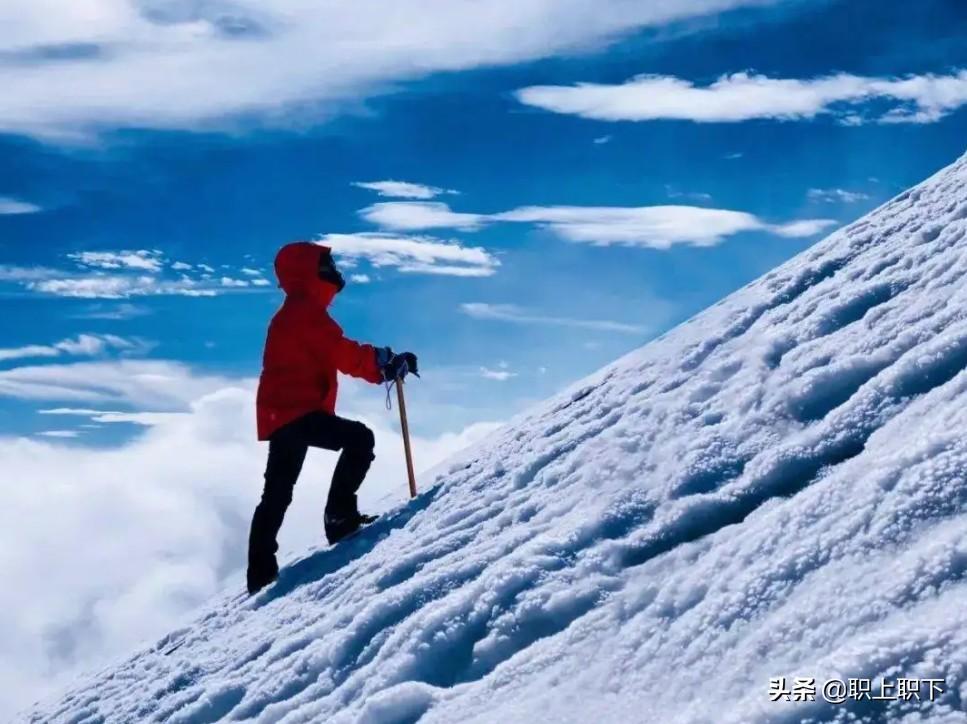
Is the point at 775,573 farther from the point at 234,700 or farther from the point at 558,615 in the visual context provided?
the point at 234,700

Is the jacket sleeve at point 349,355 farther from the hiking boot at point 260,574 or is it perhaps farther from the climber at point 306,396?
the hiking boot at point 260,574

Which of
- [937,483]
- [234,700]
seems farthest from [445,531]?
[937,483]

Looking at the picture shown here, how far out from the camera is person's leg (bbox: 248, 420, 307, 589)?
7.14 meters

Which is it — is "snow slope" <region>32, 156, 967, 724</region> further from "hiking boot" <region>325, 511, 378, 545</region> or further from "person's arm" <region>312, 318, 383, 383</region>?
"person's arm" <region>312, 318, 383, 383</region>

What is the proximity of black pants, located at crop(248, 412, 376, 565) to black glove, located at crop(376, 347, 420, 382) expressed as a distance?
0.48 m

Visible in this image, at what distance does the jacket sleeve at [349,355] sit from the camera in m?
7.04

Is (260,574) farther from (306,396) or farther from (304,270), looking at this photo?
(304,270)

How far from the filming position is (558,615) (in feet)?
12.8

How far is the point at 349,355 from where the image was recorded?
7.12m

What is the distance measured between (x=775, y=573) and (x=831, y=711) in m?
0.71

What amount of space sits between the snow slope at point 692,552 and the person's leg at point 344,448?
42 cm

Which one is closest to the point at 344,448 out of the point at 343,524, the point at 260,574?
the point at 343,524

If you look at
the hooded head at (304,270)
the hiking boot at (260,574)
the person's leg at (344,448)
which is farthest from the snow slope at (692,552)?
the hooded head at (304,270)

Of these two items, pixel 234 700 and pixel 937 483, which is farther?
pixel 234 700
